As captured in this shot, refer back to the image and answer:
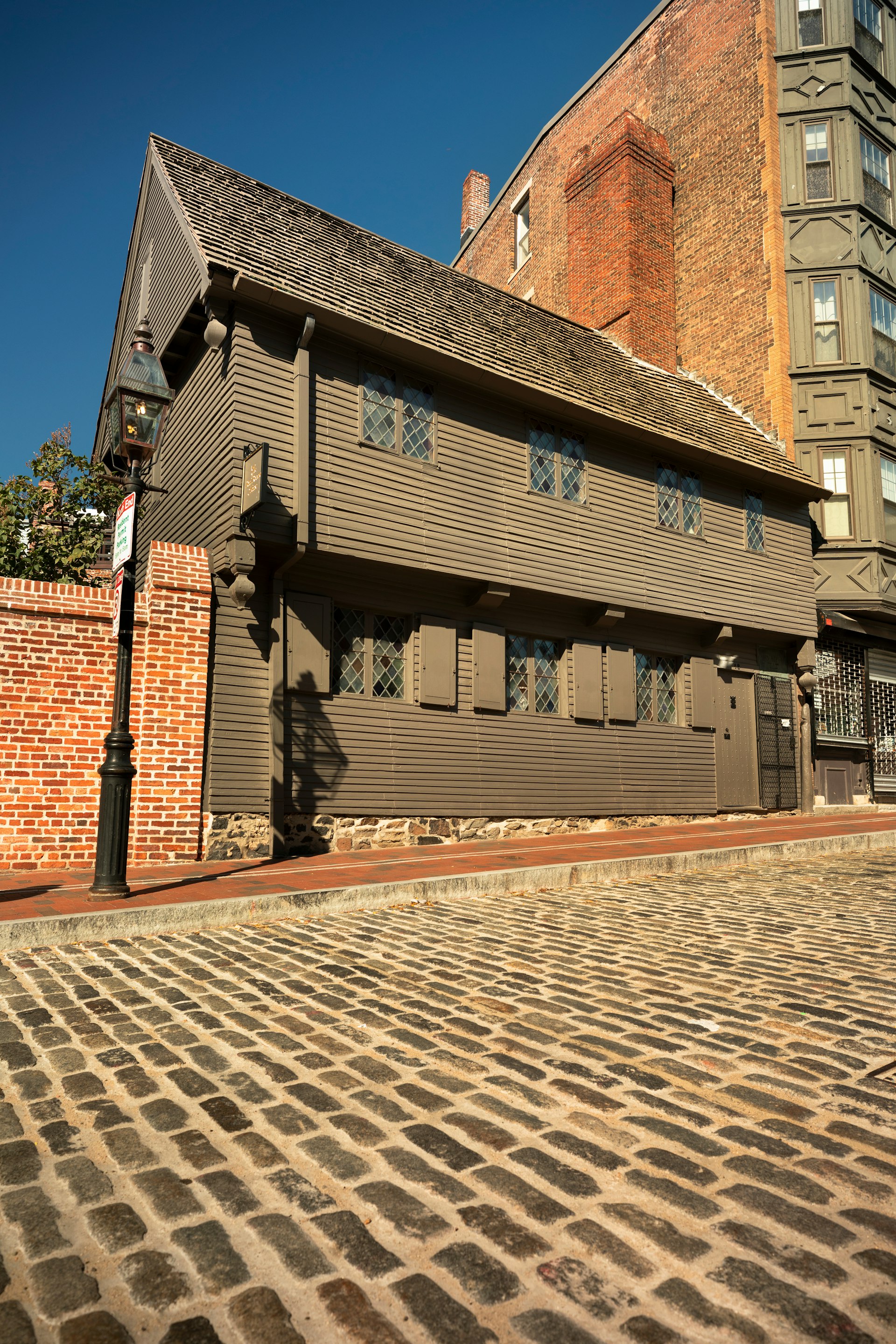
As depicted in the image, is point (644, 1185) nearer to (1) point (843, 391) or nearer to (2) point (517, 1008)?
(2) point (517, 1008)

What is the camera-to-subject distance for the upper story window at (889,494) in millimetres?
18453

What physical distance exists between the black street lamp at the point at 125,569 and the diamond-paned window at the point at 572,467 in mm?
7431

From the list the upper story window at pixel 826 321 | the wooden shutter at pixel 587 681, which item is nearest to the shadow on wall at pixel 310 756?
the wooden shutter at pixel 587 681

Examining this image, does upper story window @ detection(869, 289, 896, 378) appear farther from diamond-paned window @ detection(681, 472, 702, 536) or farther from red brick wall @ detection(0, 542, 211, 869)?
red brick wall @ detection(0, 542, 211, 869)

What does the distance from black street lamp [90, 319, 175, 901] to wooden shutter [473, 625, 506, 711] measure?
583 cm

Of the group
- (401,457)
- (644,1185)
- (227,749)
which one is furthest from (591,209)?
(644,1185)

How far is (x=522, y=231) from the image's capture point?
86.0 ft

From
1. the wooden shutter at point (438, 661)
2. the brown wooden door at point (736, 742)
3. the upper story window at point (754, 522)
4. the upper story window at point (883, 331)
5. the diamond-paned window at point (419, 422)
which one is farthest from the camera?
the upper story window at point (883, 331)

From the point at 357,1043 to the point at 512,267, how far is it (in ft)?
87.2

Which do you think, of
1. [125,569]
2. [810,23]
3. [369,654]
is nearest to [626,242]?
[810,23]

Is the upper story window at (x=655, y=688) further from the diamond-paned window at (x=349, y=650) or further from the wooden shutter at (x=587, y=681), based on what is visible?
the diamond-paned window at (x=349, y=650)

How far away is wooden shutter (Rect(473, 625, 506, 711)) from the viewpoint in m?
12.6

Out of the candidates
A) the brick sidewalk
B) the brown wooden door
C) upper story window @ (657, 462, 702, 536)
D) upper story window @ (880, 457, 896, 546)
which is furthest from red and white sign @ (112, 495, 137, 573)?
upper story window @ (880, 457, 896, 546)

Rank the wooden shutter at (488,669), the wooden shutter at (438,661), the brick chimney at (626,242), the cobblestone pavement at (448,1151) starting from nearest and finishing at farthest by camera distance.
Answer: the cobblestone pavement at (448,1151) < the wooden shutter at (438,661) < the wooden shutter at (488,669) < the brick chimney at (626,242)
